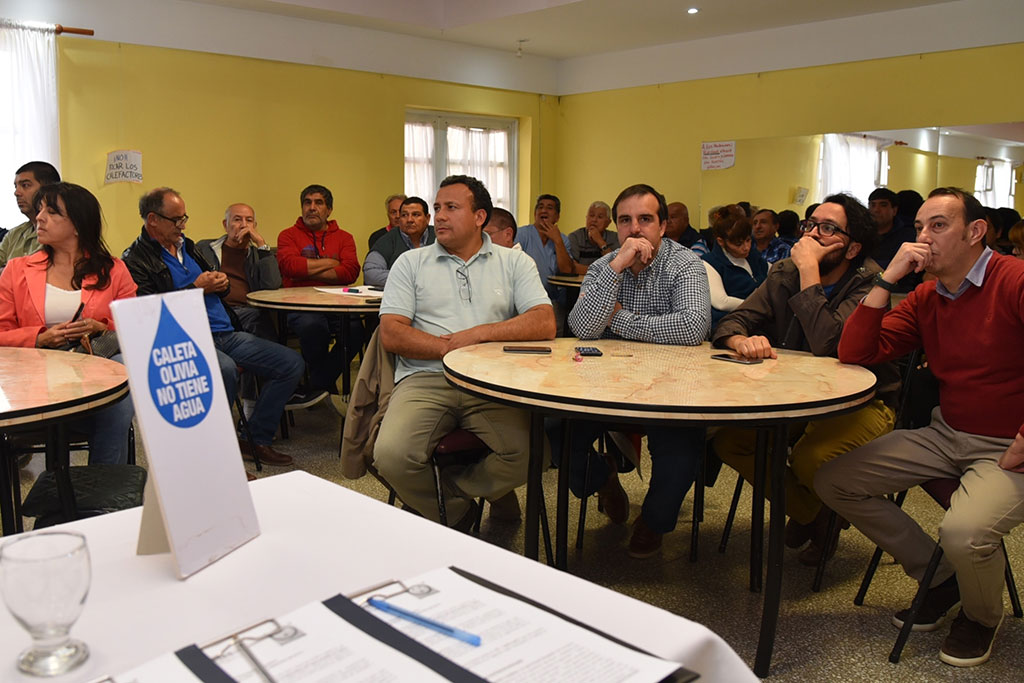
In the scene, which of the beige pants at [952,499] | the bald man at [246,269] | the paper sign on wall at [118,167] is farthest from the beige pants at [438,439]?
the paper sign on wall at [118,167]

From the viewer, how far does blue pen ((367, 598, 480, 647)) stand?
0.82 metres

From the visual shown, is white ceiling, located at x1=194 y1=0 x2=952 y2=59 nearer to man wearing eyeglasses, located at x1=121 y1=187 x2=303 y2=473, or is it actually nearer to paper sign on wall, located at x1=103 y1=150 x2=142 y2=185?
paper sign on wall, located at x1=103 y1=150 x2=142 y2=185

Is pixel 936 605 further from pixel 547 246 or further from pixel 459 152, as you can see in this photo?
pixel 459 152

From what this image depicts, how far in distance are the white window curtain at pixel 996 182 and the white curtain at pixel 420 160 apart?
16.2 feet

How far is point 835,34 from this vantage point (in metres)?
7.23

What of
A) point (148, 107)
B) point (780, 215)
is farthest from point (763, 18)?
point (148, 107)

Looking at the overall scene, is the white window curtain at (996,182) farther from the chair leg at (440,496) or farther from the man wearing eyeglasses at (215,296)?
the chair leg at (440,496)

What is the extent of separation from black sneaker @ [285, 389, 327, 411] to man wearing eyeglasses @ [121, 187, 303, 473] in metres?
0.34

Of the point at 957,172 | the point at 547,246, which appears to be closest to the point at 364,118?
the point at 547,246

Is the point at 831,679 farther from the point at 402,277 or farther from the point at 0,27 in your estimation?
the point at 0,27

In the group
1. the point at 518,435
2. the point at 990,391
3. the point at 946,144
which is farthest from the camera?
the point at 946,144

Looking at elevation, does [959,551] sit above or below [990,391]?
below

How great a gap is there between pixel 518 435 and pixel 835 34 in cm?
596

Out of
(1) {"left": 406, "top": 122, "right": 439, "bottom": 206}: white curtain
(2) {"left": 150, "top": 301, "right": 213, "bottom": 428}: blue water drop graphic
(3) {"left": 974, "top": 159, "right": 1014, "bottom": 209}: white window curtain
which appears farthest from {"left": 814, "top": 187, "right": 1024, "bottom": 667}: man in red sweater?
(1) {"left": 406, "top": 122, "right": 439, "bottom": 206}: white curtain
